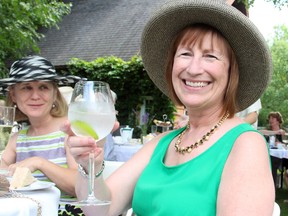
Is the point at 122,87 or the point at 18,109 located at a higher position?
the point at 18,109

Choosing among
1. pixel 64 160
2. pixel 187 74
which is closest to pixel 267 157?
pixel 187 74

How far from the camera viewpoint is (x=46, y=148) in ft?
9.33

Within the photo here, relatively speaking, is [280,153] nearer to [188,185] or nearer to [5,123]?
[5,123]

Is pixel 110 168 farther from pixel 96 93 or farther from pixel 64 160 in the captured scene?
pixel 96 93

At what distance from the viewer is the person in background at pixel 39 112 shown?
2793 mm

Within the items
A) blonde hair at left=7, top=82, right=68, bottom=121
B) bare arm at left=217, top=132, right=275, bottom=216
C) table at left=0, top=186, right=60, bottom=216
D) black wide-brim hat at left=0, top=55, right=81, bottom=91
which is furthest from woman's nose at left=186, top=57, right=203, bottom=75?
blonde hair at left=7, top=82, right=68, bottom=121

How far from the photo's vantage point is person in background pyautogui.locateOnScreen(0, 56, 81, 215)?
110 inches

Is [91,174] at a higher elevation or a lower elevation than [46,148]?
higher

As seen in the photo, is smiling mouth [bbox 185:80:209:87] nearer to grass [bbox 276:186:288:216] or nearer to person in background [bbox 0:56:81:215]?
person in background [bbox 0:56:81:215]

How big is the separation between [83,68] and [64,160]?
41.0ft

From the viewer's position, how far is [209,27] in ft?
6.13

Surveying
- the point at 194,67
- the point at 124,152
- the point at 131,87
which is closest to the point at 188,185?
the point at 194,67

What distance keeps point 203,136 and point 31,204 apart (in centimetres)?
78

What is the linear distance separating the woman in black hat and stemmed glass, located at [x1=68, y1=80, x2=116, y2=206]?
0.14 ft
